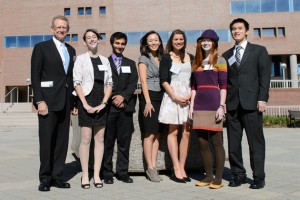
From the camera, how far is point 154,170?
486 centimetres

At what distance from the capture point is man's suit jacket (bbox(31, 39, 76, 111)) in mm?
4305

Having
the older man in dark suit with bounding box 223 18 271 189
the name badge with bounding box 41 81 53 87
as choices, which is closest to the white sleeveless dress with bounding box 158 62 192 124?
the older man in dark suit with bounding box 223 18 271 189

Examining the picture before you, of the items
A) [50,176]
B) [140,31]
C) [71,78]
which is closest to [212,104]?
[71,78]

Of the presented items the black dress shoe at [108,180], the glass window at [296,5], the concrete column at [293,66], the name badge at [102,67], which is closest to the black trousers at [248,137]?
the black dress shoe at [108,180]

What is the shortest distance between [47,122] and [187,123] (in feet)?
6.77

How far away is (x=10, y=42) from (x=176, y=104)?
40544mm

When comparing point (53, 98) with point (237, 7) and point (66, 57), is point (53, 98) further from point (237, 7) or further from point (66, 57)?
point (237, 7)

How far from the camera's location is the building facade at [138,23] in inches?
1439

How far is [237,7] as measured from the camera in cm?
3709

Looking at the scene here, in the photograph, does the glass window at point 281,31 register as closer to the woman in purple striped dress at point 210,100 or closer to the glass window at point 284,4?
the glass window at point 284,4

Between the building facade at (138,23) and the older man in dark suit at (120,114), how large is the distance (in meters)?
32.9

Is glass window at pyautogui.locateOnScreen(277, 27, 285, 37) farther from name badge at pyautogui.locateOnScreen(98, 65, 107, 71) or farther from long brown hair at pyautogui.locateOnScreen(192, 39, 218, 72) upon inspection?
name badge at pyautogui.locateOnScreen(98, 65, 107, 71)

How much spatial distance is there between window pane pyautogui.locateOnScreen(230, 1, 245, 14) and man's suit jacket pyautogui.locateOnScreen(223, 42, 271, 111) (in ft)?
116

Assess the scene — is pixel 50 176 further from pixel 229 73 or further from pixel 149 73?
pixel 229 73
